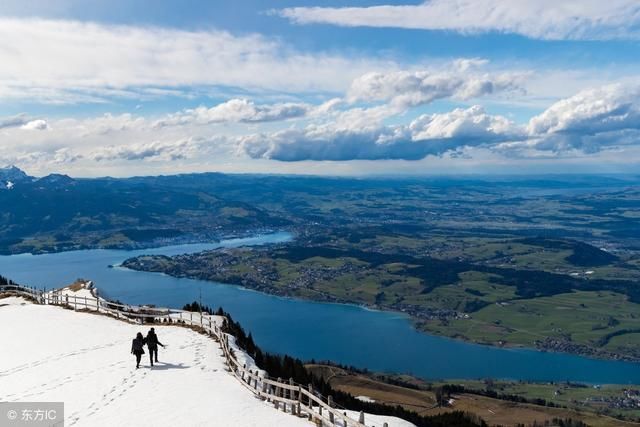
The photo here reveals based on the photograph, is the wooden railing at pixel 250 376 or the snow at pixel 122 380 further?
the snow at pixel 122 380

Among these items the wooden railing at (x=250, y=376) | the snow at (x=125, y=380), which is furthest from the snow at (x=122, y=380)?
the wooden railing at (x=250, y=376)

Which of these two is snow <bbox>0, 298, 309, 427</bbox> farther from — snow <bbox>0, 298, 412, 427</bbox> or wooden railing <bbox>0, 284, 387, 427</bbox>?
wooden railing <bbox>0, 284, 387, 427</bbox>

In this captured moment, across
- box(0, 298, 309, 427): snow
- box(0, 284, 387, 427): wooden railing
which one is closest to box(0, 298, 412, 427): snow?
box(0, 298, 309, 427): snow

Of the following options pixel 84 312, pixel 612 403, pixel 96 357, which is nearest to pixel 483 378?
pixel 612 403

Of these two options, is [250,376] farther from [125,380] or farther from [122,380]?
[122,380]

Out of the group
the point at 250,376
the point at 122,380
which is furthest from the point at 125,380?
the point at 250,376

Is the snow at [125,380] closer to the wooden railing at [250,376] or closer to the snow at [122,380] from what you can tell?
the snow at [122,380]
